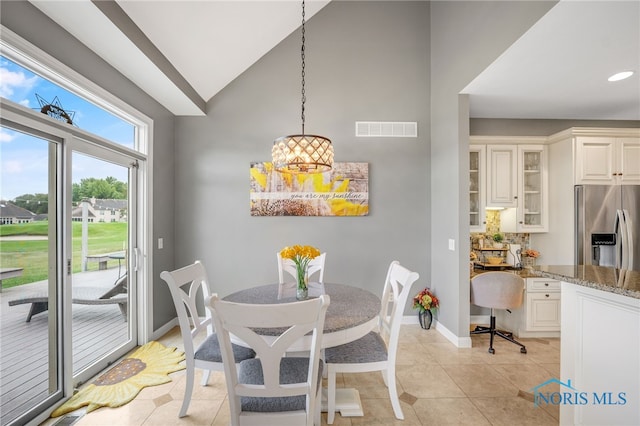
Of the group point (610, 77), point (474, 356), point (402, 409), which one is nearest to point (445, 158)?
point (610, 77)

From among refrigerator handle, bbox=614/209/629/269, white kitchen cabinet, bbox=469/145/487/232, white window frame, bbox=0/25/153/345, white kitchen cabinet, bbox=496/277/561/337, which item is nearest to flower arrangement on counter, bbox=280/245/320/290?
white window frame, bbox=0/25/153/345

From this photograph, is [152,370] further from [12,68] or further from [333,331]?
[12,68]

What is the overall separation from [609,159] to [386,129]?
256cm

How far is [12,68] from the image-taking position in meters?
1.69

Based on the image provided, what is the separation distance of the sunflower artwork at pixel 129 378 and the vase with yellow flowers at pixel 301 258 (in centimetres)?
144

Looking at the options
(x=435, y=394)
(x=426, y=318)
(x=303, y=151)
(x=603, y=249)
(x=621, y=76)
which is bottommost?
(x=435, y=394)

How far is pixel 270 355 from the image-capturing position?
1236mm

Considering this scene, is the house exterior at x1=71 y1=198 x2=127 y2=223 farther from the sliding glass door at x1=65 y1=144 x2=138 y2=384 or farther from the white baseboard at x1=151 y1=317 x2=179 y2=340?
the white baseboard at x1=151 y1=317 x2=179 y2=340

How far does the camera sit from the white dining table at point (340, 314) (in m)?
1.50

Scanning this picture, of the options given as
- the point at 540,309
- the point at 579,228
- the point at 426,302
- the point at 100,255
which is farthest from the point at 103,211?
the point at 579,228

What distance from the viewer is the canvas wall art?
3463 millimetres

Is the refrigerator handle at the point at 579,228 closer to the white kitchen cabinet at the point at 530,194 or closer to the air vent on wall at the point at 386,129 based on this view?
the white kitchen cabinet at the point at 530,194

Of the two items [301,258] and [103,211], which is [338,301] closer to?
[301,258]

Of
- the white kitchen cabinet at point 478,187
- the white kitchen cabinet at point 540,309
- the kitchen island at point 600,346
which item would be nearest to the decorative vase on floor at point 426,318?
the white kitchen cabinet at point 540,309
